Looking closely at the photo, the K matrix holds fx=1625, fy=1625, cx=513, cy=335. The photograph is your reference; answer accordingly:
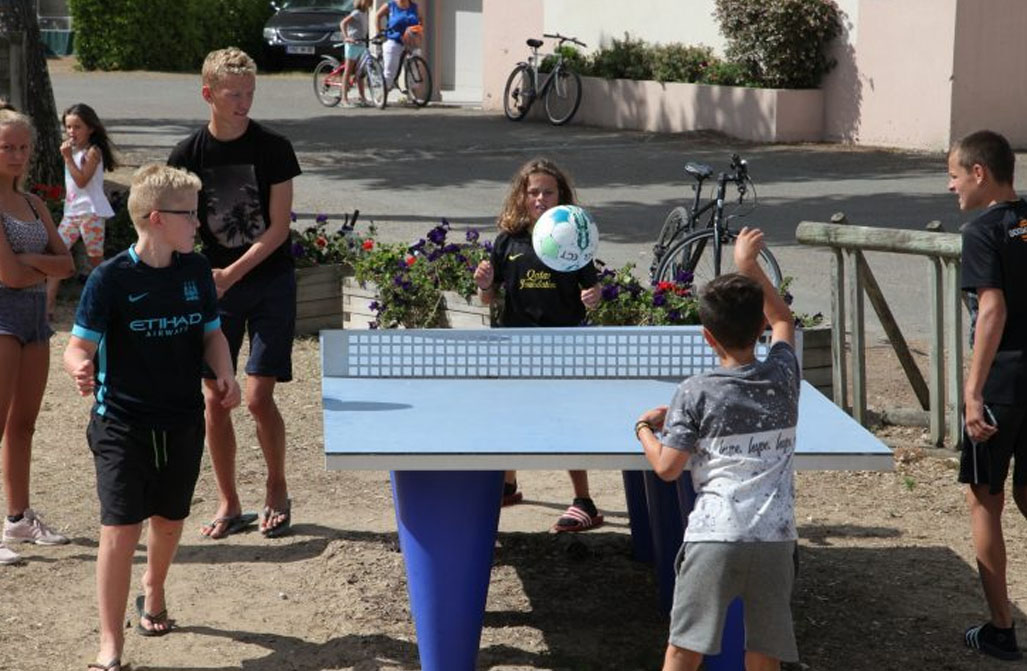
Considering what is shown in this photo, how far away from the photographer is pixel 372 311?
9898mm

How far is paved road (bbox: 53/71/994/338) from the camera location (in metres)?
14.2

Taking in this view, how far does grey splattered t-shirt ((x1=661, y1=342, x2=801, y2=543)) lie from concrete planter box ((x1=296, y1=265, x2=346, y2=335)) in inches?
251

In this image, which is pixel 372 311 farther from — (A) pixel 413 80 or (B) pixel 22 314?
(A) pixel 413 80

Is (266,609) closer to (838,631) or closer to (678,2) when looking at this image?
(838,631)

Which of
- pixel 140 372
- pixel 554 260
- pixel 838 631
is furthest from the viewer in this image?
pixel 554 260

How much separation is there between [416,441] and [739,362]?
100 centimetres

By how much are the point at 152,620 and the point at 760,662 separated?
7.69ft

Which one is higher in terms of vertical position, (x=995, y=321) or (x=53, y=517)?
(x=995, y=321)

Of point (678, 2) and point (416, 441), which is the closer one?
point (416, 441)

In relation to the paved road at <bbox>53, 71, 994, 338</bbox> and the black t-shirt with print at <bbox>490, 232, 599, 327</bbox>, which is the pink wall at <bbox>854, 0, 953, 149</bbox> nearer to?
the paved road at <bbox>53, 71, 994, 338</bbox>

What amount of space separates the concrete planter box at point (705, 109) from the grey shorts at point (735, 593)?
17.0 metres

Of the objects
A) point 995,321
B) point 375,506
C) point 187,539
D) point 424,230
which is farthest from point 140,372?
point 424,230

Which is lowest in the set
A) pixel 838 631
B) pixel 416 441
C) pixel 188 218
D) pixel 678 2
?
pixel 838 631

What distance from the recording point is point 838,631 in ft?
19.4
